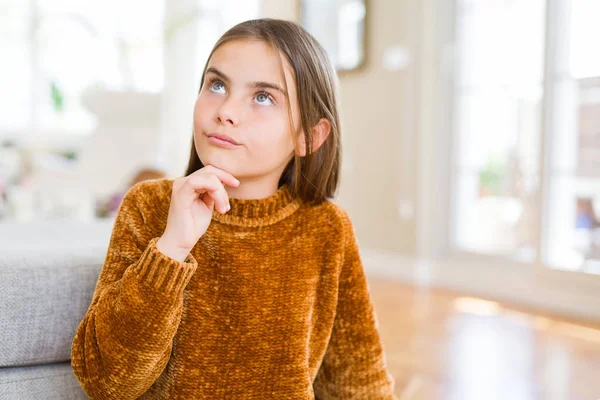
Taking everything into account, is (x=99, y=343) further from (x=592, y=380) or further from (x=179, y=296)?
(x=592, y=380)

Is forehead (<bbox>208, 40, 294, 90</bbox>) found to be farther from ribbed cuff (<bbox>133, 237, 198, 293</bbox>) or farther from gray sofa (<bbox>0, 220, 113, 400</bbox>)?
gray sofa (<bbox>0, 220, 113, 400</bbox>)

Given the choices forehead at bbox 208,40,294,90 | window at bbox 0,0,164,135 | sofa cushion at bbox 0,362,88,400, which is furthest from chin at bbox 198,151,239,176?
window at bbox 0,0,164,135

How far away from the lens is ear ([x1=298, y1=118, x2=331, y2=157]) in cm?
87

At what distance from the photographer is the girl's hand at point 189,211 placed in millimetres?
712

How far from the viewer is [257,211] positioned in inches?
33.4

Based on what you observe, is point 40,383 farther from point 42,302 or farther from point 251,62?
point 251,62

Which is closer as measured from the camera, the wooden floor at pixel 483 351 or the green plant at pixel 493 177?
the wooden floor at pixel 483 351

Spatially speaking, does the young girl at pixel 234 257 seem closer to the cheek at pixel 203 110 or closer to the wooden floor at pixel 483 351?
the cheek at pixel 203 110

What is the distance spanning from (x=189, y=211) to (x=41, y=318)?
12.2 inches

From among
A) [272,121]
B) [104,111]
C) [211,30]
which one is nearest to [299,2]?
[211,30]

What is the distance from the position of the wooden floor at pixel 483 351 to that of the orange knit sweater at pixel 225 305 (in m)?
0.96

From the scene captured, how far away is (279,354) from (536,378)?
133 centimetres

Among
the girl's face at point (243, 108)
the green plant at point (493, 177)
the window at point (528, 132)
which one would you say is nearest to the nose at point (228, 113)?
the girl's face at point (243, 108)

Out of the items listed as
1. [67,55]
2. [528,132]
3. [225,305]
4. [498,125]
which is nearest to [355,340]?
[225,305]
